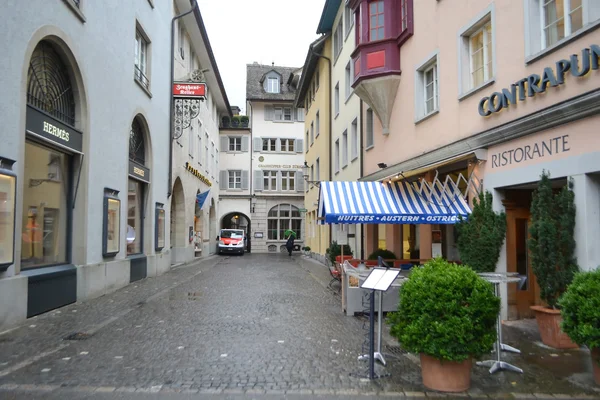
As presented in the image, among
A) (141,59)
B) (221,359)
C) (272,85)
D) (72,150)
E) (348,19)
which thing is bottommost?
(221,359)

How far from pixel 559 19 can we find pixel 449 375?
548 centimetres

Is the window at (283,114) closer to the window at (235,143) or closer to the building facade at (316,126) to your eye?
the window at (235,143)

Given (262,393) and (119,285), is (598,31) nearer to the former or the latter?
(262,393)

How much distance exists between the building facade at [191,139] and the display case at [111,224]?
707cm

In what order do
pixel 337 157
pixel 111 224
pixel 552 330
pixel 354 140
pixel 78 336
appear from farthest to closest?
pixel 337 157
pixel 354 140
pixel 111 224
pixel 78 336
pixel 552 330

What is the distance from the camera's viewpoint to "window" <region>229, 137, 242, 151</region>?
42.9 meters

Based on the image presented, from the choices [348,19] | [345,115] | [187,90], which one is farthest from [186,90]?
[348,19]

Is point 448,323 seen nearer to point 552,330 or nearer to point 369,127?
point 552,330

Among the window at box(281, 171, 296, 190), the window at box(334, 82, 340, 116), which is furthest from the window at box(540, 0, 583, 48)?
the window at box(281, 171, 296, 190)

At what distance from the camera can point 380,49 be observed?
1386 centimetres

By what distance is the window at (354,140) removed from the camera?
778 inches

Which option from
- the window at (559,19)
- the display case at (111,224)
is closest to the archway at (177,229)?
the display case at (111,224)

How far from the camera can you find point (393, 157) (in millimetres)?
14430

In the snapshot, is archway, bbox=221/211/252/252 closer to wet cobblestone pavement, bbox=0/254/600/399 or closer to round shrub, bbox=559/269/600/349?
wet cobblestone pavement, bbox=0/254/600/399
